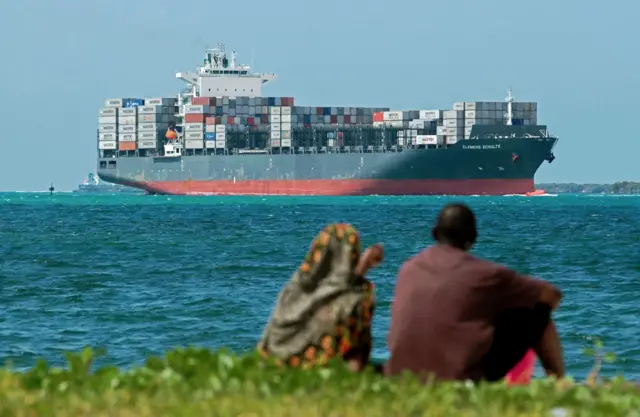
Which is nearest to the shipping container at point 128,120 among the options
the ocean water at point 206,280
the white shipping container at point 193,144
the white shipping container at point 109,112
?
the white shipping container at point 109,112

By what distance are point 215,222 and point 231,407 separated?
49480mm

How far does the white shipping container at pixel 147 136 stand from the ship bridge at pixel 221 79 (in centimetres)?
476

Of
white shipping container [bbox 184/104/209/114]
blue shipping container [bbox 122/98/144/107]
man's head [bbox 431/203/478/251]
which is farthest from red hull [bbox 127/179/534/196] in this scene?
man's head [bbox 431/203/478/251]

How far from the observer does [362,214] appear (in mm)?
62594

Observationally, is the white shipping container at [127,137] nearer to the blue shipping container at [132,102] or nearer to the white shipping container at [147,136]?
the white shipping container at [147,136]

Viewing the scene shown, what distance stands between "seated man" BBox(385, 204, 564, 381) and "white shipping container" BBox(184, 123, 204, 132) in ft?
335

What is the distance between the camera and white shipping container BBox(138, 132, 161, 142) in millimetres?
113300

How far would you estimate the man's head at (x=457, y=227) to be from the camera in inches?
249

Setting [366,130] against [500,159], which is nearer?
[500,159]

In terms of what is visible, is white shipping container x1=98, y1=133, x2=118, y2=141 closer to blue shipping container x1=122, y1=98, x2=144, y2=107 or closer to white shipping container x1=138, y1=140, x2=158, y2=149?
blue shipping container x1=122, y1=98, x2=144, y2=107

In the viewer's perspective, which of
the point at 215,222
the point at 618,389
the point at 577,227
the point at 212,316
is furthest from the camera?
the point at 215,222

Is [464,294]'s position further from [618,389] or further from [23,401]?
[23,401]

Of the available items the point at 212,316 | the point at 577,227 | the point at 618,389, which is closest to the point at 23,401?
the point at 618,389

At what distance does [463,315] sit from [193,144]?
10290cm
